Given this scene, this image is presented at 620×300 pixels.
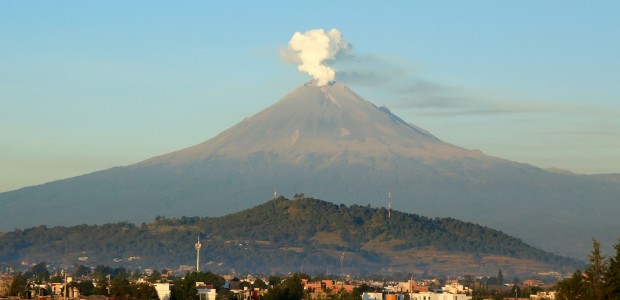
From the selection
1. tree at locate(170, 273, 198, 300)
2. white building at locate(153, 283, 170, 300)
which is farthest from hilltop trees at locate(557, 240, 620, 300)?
white building at locate(153, 283, 170, 300)

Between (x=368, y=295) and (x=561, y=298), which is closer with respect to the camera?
(x=561, y=298)

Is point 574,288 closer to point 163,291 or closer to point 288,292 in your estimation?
point 163,291

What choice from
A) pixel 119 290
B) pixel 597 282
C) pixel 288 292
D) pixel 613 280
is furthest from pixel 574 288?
pixel 288 292

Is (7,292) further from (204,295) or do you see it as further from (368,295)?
(368,295)

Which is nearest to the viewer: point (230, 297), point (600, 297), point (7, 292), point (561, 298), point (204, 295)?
point (600, 297)

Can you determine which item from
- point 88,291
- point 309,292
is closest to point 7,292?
point 88,291

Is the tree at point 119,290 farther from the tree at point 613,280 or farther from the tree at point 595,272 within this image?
the tree at point 613,280

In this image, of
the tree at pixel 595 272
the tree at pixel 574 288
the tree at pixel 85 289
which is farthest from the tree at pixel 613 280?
the tree at pixel 85 289

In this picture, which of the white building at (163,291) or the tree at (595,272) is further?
the white building at (163,291)
